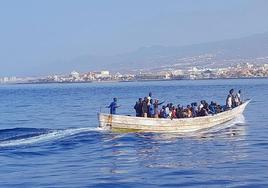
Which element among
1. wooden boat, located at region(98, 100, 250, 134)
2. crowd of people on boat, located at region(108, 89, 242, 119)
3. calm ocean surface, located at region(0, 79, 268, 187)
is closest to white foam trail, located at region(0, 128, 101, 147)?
calm ocean surface, located at region(0, 79, 268, 187)

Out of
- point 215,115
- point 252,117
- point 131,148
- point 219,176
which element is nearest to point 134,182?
point 219,176

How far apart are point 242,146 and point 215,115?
38.4 feet

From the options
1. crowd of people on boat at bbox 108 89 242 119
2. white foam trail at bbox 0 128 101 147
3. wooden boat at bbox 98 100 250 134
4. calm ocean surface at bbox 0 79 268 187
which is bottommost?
calm ocean surface at bbox 0 79 268 187

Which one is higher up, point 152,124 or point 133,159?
point 152,124

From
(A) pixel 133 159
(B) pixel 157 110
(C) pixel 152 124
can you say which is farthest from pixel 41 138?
(A) pixel 133 159

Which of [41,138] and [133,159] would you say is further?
[41,138]

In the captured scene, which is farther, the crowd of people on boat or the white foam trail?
the crowd of people on boat

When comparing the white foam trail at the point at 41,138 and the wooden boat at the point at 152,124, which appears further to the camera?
the wooden boat at the point at 152,124

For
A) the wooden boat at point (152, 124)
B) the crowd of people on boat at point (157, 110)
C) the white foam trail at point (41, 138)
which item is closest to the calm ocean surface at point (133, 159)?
the white foam trail at point (41, 138)

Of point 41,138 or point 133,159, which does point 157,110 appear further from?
point 133,159

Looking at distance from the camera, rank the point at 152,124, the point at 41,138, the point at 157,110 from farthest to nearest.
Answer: the point at 157,110
the point at 152,124
the point at 41,138

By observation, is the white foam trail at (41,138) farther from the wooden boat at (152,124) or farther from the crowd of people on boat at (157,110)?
the crowd of people on boat at (157,110)

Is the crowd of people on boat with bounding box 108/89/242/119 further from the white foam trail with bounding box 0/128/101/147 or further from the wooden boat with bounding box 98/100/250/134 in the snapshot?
the white foam trail with bounding box 0/128/101/147

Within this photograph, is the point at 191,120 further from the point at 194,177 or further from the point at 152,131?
the point at 194,177
